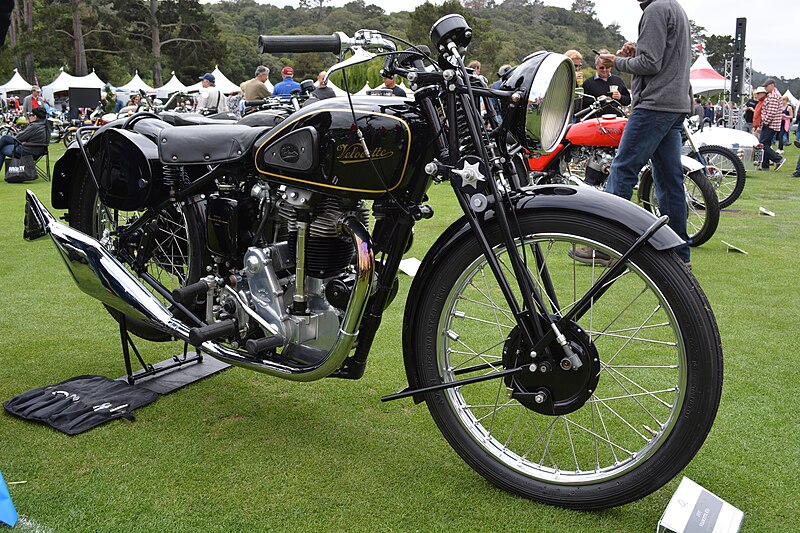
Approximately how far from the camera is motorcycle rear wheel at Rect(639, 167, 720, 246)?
5891mm

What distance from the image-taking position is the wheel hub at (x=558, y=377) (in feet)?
6.86

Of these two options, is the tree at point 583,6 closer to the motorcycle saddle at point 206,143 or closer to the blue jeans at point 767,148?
the blue jeans at point 767,148

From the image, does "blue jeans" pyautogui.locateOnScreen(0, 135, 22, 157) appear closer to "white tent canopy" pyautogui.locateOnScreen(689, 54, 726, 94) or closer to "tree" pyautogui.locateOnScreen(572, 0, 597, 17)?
"white tent canopy" pyautogui.locateOnScreen(689, 54, 726, 94)

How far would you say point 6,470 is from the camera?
2.46 metres

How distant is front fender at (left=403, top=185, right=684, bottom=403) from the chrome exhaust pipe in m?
0.18

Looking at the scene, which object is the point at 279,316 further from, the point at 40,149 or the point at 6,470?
the point at 40,149

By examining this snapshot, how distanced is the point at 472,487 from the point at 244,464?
0.82 meters

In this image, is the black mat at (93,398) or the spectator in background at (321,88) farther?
the black mat at (93,398)

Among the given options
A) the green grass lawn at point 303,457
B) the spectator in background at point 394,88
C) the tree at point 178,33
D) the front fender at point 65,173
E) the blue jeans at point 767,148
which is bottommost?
the green grass lawn at point 303,457

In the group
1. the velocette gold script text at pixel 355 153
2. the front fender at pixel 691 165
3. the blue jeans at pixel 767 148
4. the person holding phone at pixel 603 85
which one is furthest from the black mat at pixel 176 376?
the blue jeans at pixel 767 148

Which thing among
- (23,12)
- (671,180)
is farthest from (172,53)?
(671,180)

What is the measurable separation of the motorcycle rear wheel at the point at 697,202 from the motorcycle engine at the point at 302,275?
3795mm

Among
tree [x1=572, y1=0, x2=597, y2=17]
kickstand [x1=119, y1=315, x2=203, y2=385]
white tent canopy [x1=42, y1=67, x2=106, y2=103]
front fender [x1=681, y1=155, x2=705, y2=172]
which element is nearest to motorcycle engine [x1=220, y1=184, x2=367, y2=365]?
kickstand [x1=119, y1=315, x2=203, y2=385]

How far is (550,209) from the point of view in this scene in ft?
6.79
